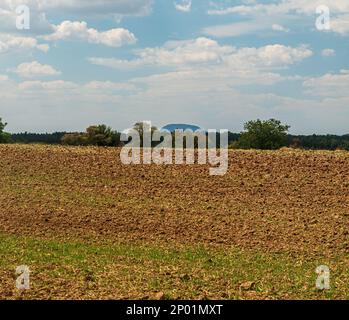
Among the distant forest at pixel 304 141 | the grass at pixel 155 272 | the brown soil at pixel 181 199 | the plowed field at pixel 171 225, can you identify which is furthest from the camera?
the distant forest at pixel 304 141

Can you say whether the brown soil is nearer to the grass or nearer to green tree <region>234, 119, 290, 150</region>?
the grass

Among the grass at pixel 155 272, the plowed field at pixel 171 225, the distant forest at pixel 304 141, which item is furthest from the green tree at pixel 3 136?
the grass at pixel 155 272

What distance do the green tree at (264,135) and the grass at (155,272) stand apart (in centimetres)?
2164

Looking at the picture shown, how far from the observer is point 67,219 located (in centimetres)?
2134

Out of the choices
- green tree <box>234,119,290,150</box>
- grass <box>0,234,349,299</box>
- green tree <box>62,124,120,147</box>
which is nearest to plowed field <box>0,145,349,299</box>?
grass <box>0,234,349,299</box>

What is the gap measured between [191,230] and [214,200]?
3355 millimetres

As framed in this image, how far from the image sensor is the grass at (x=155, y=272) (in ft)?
41.5

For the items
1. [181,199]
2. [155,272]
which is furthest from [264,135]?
[155,272]

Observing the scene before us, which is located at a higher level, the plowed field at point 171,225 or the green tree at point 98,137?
the green tree at point 98,137

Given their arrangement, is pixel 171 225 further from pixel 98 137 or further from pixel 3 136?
pixel 3 136

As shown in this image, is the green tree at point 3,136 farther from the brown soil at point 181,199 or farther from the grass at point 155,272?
the grass at point 155,272

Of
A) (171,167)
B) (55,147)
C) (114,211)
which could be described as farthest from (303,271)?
(55,147)

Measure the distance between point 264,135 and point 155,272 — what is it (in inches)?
1004
